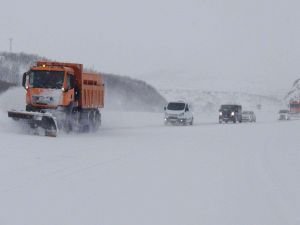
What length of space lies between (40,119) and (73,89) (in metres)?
3.73

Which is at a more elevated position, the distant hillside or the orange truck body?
the distant hillside

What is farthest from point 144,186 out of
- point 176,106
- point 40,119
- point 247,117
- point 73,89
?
point 247,117

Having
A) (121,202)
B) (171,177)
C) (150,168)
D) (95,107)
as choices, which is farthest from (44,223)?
(95,107)

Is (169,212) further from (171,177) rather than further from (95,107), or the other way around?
(95,107)

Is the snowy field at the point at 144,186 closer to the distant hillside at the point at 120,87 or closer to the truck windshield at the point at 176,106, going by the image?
the truck windshield at the point at 176,106

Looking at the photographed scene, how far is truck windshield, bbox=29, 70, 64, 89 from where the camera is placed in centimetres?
2794

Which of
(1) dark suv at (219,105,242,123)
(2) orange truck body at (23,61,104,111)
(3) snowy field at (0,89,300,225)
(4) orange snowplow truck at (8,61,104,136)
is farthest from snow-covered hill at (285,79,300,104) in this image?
(3) snowy field at (0,89,300,225)

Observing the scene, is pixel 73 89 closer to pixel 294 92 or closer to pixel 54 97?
pixel 54 97

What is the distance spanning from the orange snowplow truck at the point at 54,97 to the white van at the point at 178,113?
56.4 feet

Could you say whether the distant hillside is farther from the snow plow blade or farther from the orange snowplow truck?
the snow plow blade

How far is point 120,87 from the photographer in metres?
82.6

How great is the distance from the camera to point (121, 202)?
10320mm

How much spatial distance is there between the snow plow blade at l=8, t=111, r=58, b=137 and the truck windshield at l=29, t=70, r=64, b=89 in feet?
7.12

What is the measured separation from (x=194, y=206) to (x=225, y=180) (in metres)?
3.44
